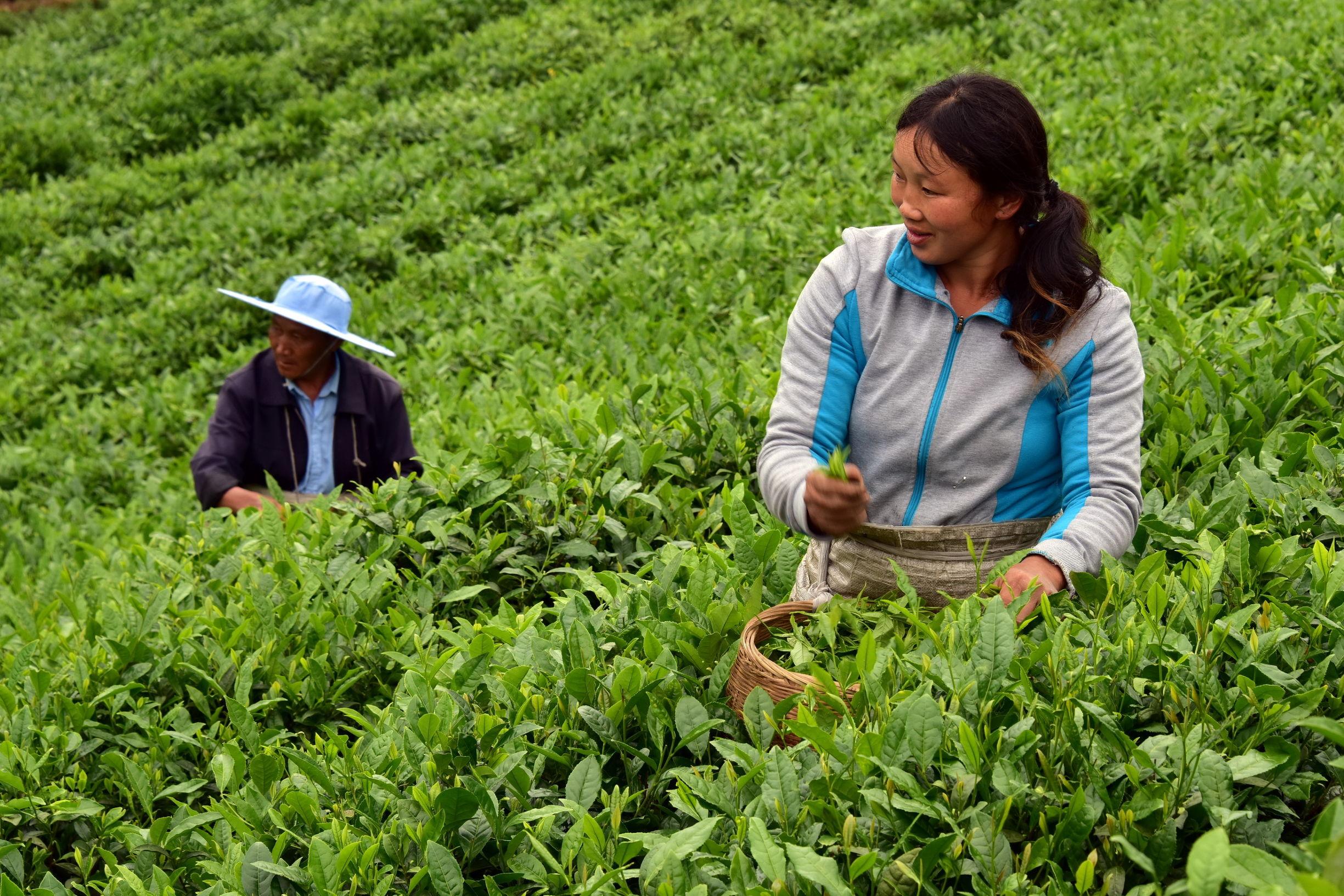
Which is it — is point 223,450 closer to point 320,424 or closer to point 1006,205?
point 320,424

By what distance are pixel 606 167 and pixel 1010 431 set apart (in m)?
7.05

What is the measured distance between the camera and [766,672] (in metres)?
2.36

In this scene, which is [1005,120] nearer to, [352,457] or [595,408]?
[595,408]

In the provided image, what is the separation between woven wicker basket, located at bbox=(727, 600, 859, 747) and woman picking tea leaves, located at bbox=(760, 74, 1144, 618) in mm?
182

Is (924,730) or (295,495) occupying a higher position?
(924,730)

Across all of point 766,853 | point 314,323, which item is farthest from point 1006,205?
point 314,323

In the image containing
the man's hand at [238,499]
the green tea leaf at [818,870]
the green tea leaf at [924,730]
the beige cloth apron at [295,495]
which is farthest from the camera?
the man's hand at [238,499]

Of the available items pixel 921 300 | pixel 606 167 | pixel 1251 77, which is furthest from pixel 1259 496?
pixel 606 167

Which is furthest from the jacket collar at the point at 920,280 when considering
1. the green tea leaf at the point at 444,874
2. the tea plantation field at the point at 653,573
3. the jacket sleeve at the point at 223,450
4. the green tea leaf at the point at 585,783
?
the jacket sleeve at the point at 223,450

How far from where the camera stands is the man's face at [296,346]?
501 centimetres

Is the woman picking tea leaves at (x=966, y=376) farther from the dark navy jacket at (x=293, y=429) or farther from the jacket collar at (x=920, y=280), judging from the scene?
the dark navy jacket at (x=293, y=429)

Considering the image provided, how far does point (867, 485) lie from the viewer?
2.71 metres

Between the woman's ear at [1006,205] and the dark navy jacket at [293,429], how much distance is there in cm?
305

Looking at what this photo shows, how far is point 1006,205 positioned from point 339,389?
129 inches
